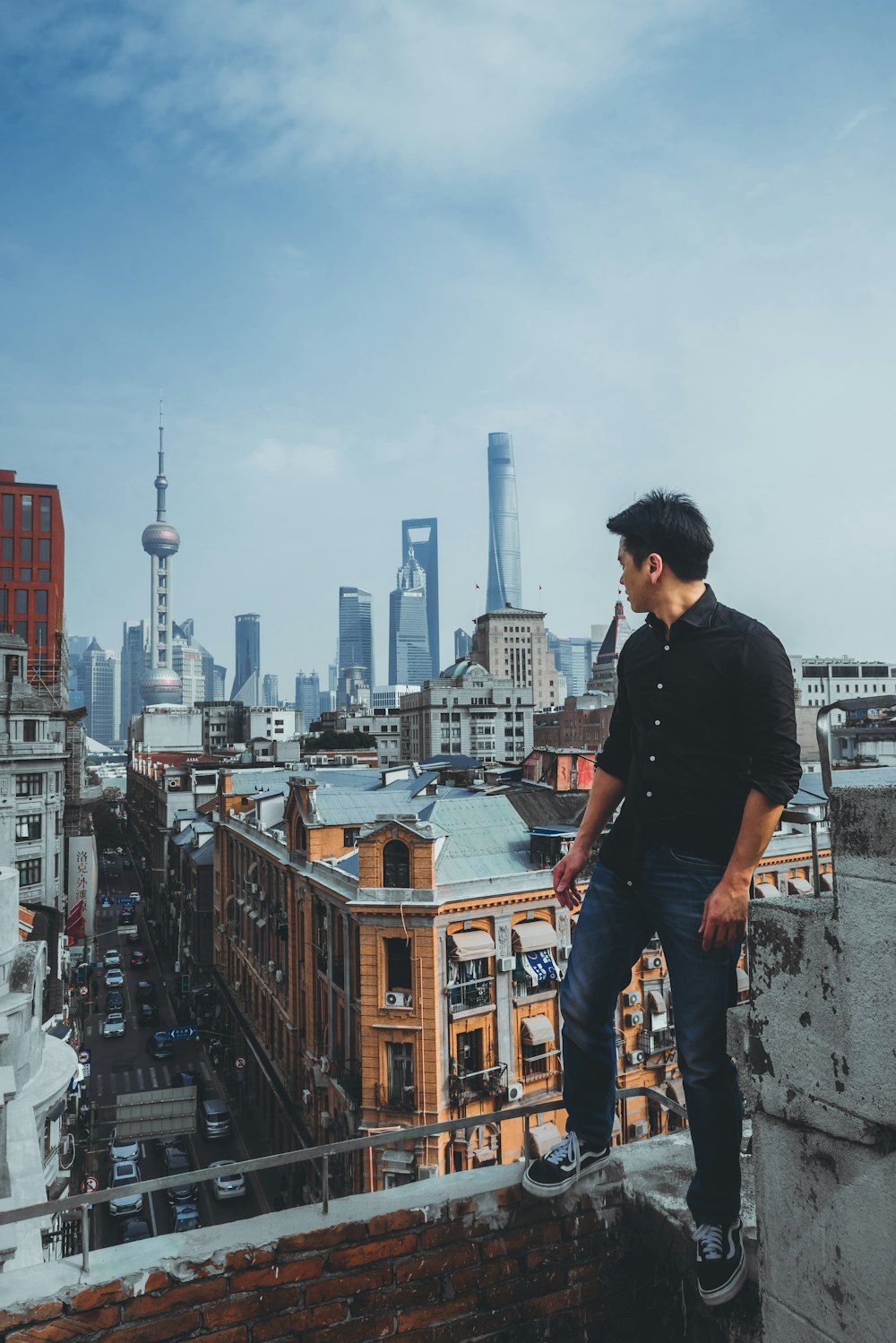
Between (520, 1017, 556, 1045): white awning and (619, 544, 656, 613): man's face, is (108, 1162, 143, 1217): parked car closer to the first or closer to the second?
(520, 1017, 556, 1045): white awning

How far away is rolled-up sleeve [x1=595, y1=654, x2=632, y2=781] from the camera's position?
4379 millimetres

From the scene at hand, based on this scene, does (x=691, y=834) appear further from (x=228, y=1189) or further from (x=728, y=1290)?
(x=228, y=1189)

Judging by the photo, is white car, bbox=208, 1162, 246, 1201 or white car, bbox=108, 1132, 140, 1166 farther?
white car, bbox=108, 1132, 140, 1166

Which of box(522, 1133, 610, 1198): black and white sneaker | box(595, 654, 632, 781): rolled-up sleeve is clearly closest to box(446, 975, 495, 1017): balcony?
box(522, 1133, 610, 1198): black and white sneaker

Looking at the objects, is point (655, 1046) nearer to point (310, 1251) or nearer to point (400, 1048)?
point (400, 1048)

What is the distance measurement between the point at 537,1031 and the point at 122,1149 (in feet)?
49.6

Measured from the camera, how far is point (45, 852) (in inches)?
1310

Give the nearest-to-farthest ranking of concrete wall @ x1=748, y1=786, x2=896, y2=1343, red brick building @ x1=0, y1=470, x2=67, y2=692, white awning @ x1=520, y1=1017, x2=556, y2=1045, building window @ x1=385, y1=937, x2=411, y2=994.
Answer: concrete wall @ x1=748, y1=786, x2=896, y2=1343 → building window @ x1=385, y1=937, x2=411, y2=994 → white awning @ x1=520, y1=1017, x2=556, y2=1045 → red brick building @ x1=0, y1=470, x2=67, y2=692

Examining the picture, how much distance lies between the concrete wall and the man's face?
153 centimetres

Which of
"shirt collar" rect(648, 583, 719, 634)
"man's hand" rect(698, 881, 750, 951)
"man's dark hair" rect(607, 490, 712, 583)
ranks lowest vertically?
"man's hand" rect(698, 881, 750, 951)

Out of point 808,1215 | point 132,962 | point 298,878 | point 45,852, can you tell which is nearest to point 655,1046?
point 298,878

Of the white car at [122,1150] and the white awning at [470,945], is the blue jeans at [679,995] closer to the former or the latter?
the white awning at [470,945]

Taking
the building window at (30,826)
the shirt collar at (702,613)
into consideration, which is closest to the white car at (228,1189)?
the building window at (30,826)

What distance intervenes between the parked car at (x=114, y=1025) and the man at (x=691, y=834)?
3916 cm
